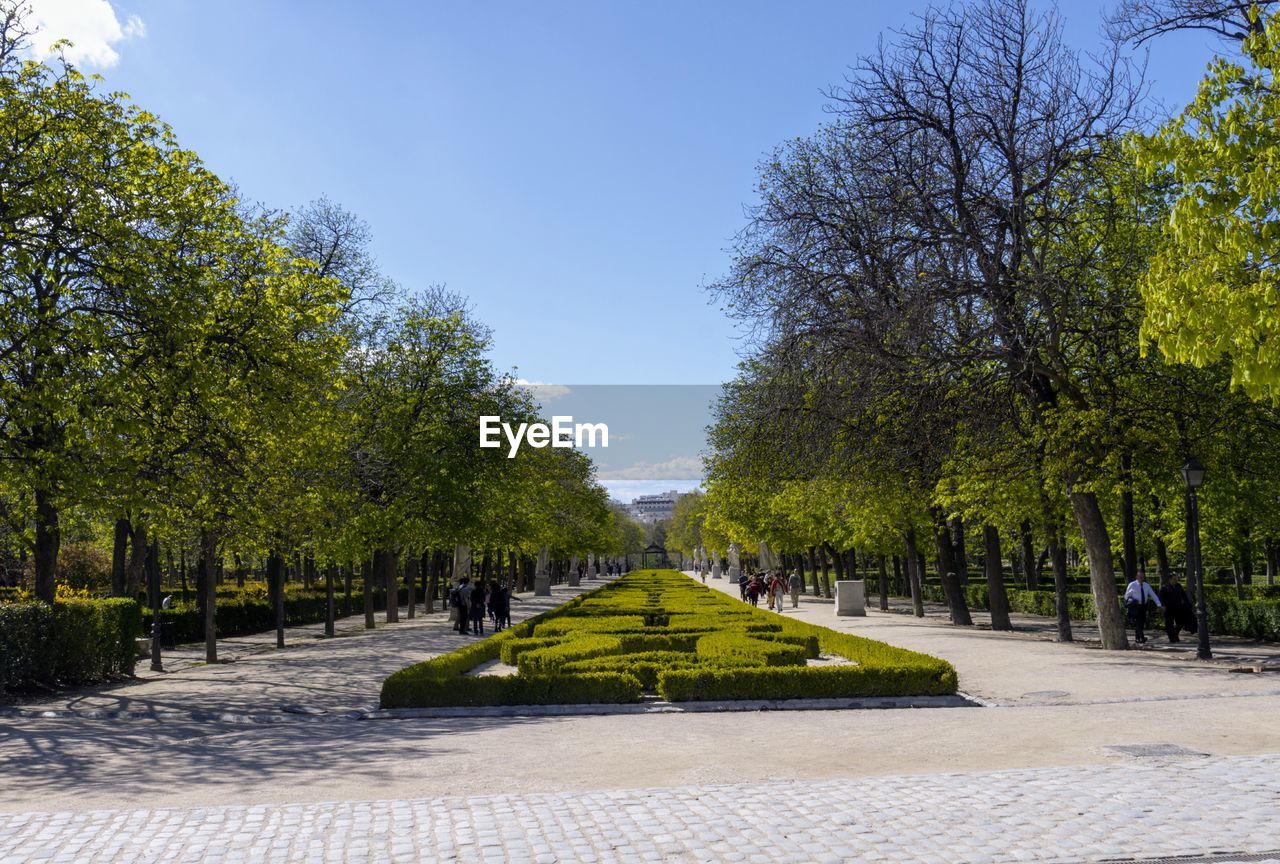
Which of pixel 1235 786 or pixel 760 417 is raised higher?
pixel 760 417

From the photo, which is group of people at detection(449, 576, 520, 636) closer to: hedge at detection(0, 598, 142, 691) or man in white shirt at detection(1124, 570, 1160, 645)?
hedge at detection(0, 598, 142, 691)

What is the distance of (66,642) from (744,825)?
14.6 meters

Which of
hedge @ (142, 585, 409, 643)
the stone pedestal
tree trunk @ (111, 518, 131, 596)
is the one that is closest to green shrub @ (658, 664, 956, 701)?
hedge @ (142, 585, 409, 643)

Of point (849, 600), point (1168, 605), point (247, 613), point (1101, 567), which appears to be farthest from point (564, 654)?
point (247, 613)

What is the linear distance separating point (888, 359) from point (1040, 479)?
6.95 metres

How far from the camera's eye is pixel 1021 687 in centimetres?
1564

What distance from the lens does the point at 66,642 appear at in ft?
56.8

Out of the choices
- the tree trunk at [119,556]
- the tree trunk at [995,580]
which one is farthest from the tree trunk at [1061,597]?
the tree trunk at [119,556]

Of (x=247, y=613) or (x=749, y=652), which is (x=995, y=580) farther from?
(x=247, y=613)

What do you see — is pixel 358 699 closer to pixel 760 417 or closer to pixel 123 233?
pixel 123 233

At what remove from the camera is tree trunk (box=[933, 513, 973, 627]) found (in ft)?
104

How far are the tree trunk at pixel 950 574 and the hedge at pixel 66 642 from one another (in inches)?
884

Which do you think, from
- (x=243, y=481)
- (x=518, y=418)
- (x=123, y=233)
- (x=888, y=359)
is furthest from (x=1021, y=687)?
(x=518, y=418)

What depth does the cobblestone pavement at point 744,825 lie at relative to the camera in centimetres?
656
